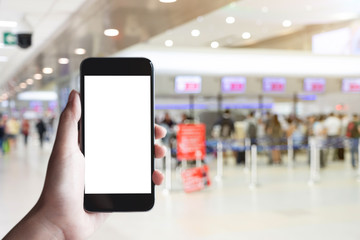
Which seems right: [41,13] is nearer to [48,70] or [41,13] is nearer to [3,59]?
[48,70]

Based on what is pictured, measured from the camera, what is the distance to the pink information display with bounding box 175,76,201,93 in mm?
17609

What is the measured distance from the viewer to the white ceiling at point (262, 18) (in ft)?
34.1

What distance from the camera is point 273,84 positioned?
1917 centimetres

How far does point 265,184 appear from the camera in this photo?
11391 millimetres

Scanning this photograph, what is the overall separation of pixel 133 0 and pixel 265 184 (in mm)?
6018

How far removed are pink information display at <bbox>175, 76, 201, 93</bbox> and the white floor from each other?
208 inches

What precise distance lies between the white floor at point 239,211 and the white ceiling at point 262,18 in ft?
10.5

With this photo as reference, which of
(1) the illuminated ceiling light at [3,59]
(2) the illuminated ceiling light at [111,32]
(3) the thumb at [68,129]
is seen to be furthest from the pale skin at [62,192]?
(1) the illuminated ceiling light at [3,59]

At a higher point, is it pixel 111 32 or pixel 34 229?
pixel 111 32

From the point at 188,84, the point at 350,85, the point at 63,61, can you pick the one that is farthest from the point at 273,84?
the point at 63,61

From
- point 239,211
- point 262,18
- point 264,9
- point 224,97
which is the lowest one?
point 239,211

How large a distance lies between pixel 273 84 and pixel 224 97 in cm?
184

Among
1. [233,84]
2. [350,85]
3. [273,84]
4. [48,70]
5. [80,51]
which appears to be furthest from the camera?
[350,85]

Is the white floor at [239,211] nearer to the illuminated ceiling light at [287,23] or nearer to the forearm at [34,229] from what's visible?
the illuminated ceiling light at [287,23]
